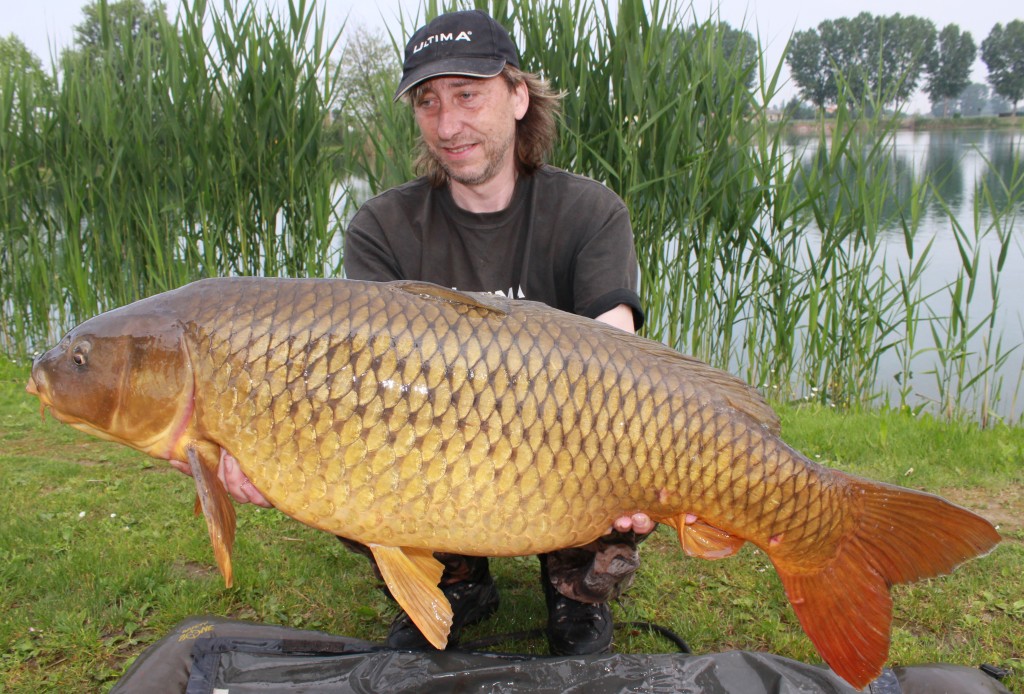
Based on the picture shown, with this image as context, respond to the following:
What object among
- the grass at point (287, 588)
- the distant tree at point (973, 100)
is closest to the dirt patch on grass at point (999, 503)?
the grass at point (287, 588)

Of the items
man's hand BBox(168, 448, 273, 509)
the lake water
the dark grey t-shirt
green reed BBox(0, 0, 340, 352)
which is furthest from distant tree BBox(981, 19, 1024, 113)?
man's hand BBox(168, 448, 273, 509)

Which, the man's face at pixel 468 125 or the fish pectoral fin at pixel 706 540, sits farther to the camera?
the man's face at pixel 468 125

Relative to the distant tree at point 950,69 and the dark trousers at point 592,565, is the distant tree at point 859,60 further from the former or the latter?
the dark trousers at point 592,565

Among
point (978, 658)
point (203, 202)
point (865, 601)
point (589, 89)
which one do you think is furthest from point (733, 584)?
point (203, 202)

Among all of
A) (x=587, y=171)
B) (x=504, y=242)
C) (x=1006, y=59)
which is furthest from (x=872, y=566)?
(x=1006, y=59)

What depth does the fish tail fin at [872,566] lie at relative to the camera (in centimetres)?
129

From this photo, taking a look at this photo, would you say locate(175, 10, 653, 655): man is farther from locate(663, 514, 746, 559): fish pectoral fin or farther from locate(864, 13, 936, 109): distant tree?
locate(864, 13, 936, 109): distant tree

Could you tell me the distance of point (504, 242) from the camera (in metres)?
1.91

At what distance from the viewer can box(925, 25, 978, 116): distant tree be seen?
789 inches

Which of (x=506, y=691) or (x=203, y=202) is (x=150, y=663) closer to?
(x=506, y=691)

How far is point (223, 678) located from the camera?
4.71 feet

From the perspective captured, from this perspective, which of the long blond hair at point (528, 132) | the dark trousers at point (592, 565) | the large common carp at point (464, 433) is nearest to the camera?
the large common carp at point (464, 433)

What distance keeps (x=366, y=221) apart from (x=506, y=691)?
3.43 feet

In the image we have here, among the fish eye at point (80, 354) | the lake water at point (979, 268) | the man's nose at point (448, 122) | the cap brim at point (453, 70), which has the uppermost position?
the cap brim at point (453, 70)
